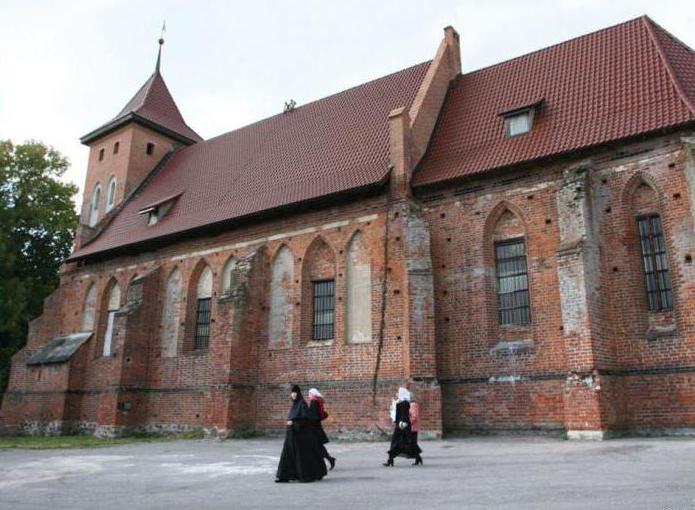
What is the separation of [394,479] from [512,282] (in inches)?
321

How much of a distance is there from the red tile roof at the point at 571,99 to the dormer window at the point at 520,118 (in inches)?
7.7

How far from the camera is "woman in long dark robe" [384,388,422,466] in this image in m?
10.2

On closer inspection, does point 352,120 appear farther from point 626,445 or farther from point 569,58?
point 626,445

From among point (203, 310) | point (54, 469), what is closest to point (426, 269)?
point (203, 310)

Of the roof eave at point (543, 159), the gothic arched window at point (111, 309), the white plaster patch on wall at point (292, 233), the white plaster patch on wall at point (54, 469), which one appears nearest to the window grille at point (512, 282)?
the roof eave at point (543, 159)

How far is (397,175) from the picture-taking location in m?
17.2

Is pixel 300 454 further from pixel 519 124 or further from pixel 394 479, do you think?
pixel 519 124

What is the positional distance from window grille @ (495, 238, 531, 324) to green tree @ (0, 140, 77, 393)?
71.2 ft

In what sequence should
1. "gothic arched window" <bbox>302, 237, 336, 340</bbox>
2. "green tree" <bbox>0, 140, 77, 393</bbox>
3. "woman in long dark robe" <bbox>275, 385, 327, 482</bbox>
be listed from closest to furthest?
"woman in long dark robe" <bbox>275, 385, 327, 482</bbox>, "gothic arched window" <bbox>302, 237, 336, 340</bbox>, "green tree" <bbox>0, 140, 77, 393</bbox>

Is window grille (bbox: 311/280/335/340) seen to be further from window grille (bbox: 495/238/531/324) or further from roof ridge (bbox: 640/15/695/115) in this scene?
roof ridge (bbox: 640/15/695/115)

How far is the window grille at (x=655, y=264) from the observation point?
13617mm

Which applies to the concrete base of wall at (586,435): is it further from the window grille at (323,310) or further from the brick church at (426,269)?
the window grille at (323,310)

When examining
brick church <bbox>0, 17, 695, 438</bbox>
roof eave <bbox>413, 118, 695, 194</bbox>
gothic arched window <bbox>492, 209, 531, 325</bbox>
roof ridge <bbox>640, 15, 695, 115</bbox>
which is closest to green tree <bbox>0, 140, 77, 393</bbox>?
brick church <bbox>0, 17, 695, 438</bbox>

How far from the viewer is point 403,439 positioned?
33.8ft
